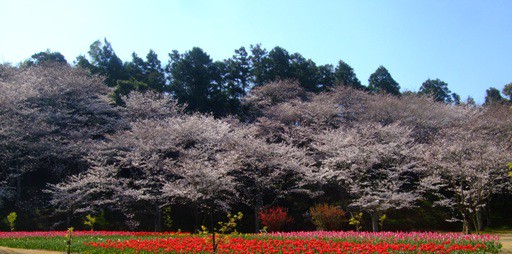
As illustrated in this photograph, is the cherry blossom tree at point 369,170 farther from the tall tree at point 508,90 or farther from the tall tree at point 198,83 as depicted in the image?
the tall tree at point 508,90

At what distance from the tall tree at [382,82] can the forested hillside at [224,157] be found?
790 cm

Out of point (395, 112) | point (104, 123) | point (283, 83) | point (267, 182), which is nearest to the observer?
point (267, 182)

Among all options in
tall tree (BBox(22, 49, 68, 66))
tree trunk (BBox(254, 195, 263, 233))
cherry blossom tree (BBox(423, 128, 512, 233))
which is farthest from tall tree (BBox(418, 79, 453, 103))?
tall tree (BBox(22, 49, 68, 66))

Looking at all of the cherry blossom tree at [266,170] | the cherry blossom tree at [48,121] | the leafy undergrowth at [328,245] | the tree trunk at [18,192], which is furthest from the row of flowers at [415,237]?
the tree trunk at [18,192]

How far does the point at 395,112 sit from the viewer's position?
37875 millimetres

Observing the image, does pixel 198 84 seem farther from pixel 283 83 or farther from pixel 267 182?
pixel 267 182

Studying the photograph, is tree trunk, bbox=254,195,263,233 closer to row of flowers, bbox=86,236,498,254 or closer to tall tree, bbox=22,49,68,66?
row of flowers, bbox=86,236,498,254

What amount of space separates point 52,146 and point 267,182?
15622 millimetres

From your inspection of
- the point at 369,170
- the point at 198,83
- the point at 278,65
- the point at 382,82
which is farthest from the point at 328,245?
the point at 382,82

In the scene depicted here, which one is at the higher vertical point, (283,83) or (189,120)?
(283,83)

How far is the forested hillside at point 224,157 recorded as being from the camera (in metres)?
25.5

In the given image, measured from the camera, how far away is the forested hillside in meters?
25.5

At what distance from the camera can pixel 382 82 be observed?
159 feet

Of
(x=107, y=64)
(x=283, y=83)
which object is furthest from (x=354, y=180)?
(x=107, y=64)
